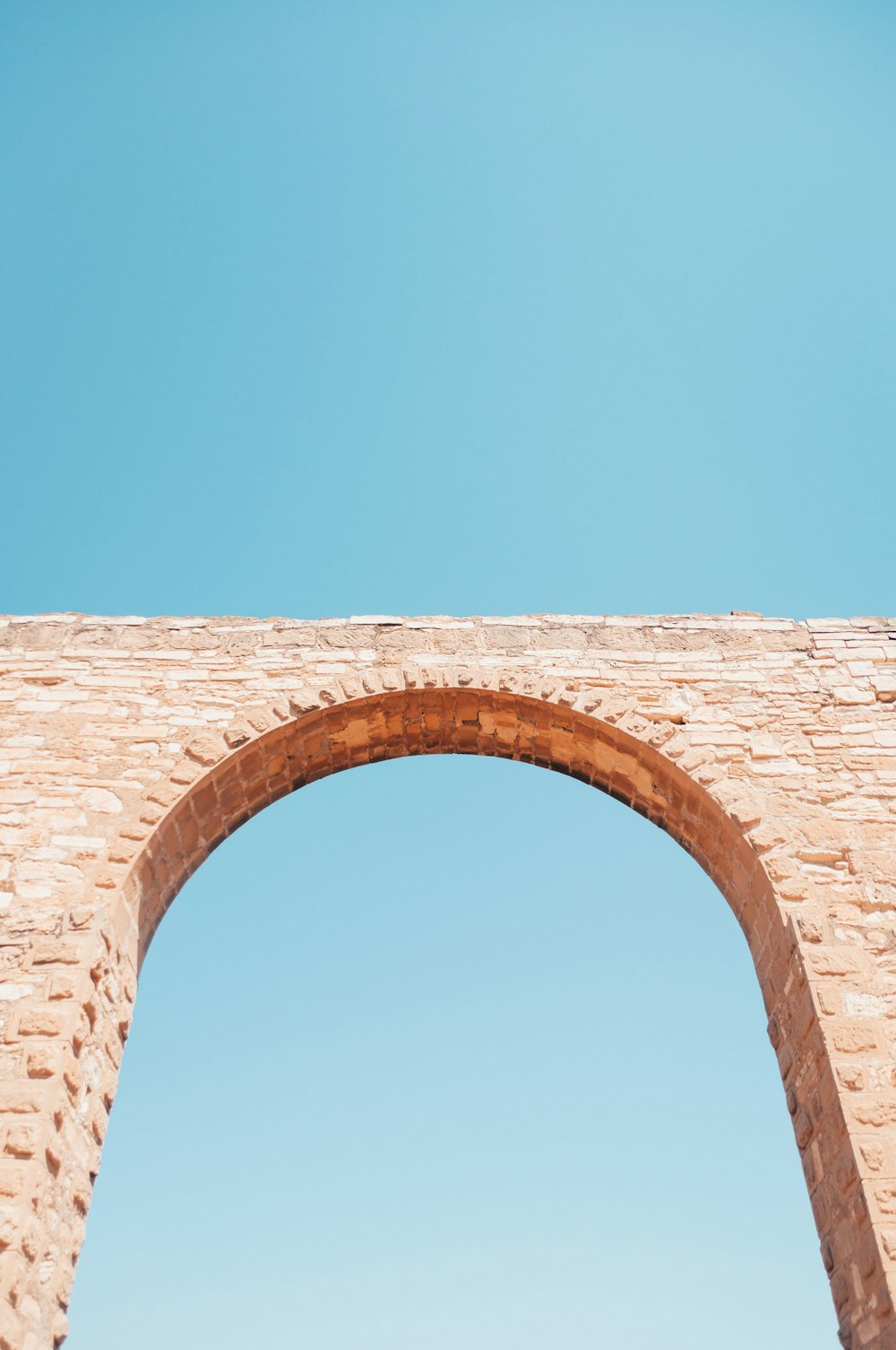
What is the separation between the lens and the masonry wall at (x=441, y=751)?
4656 mm

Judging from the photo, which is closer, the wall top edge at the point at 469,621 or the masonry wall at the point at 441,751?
the masonry wall at the point at 441,751

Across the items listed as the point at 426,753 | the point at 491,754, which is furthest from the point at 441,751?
the point at 491,754

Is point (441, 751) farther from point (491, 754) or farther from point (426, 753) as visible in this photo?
point (491, 754)

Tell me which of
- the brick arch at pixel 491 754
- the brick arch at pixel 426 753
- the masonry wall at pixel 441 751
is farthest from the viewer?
the brick arch at pixel 426 753

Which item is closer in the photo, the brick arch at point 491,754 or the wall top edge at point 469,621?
the brick arch at point 491,754

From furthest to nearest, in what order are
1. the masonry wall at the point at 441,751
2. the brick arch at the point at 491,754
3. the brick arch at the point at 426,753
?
the brick arch at the point at 426,753, the brick arch at the point at 491,754, the masonry wall at the point at 441,751

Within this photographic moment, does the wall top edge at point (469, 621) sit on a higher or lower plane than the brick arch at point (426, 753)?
higher

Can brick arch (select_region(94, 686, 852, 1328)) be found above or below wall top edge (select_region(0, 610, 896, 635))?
below

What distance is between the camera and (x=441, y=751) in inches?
277

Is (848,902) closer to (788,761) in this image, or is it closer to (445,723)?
(788,761)

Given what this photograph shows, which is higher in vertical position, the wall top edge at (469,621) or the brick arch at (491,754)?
the wall top edge at (469,621)

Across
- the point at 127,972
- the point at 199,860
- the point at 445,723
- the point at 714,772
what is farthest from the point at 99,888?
the point at 714,772

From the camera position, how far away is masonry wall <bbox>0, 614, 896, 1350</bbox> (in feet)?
15.3

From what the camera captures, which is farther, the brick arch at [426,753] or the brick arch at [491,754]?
the brick arch at [426,753]
